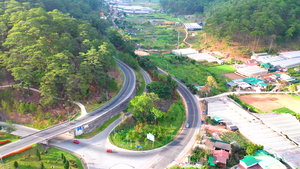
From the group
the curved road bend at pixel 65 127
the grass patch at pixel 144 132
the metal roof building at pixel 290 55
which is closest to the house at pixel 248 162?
the grass patch at pixel 144 132

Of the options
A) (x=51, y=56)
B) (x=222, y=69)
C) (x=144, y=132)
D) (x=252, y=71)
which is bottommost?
(x=144, y=132)

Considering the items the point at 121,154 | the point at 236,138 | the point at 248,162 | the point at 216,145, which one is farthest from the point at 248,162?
the point at 121,154

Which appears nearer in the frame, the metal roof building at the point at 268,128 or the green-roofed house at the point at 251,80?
the metal roof building at the point at 268,128

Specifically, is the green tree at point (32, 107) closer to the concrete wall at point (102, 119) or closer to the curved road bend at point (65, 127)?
the curved road bend at point (65, 127)

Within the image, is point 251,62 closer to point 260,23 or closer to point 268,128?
point 260,23

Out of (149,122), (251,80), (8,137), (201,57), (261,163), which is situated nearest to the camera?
(261,163)

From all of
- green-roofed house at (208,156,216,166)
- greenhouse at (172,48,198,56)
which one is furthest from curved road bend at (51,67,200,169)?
greenhouse at (172,48,198,56)

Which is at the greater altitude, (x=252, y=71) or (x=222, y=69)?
(x=252, y=71)
